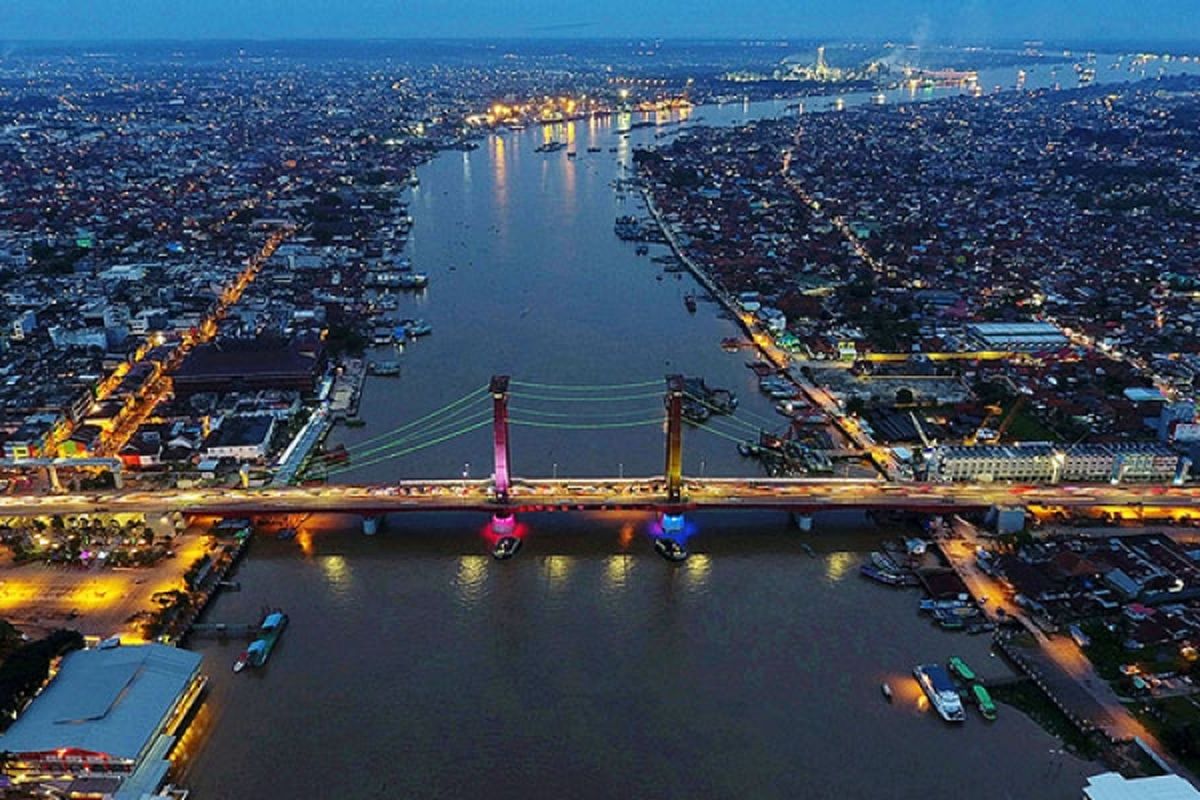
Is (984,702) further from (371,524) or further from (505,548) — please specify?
(371,524)

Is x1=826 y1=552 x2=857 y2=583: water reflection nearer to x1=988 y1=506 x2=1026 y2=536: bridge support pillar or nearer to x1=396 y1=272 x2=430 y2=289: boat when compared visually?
x1=988 y1=506 x2=1026 y2=536: bridge support pillar

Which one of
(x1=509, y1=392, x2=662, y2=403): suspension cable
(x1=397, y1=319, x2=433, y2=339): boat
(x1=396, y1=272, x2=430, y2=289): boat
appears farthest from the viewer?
(x1=396, y1=272, x2=430, y2=289): boat

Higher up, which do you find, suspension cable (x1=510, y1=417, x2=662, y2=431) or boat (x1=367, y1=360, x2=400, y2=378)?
suspension cable (x1=510, y1=417, x2=662, y2=431)

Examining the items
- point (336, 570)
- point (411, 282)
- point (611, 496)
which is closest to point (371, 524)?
point (336, 570)

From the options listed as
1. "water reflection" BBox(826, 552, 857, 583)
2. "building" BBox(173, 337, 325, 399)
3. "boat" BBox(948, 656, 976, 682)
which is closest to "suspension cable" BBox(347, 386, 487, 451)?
"building" BBox(173, 337, 325, 399)

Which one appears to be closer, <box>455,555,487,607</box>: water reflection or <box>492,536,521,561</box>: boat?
<box>455,555,487,607</box>: water reflection

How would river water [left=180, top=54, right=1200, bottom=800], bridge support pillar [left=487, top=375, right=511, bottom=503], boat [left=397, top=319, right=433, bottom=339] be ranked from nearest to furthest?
river water [left=180, top=54, right=1200, bottom=800], bridge support pillar [left=487, top=375, right=511, bottom=503], boat [left=397, top=319, right=433, bottom=339]
